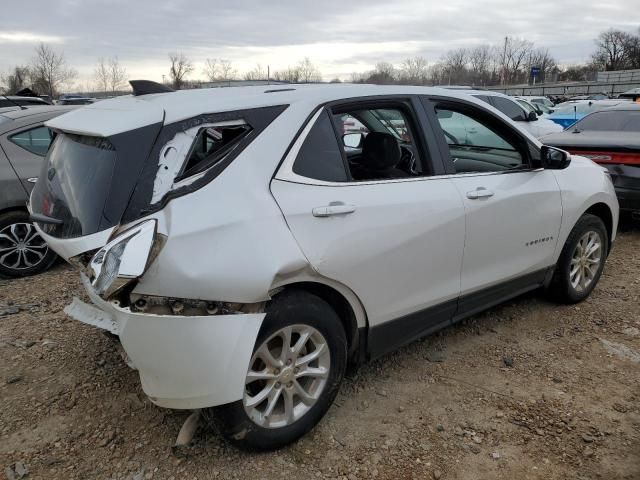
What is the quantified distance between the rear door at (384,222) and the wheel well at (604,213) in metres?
1.87

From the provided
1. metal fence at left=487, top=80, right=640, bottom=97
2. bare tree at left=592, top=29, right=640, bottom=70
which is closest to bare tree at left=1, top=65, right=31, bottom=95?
metal fence at left=487, top=80, right=640, bottom=97

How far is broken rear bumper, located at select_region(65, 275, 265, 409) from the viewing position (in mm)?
2193

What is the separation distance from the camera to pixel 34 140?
5.38m

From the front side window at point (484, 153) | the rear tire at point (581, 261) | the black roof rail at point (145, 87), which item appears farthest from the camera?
the rear tire at point (581, 261)

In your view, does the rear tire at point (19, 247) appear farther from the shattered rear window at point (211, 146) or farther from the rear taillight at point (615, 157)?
the rear taillight at point (615, 157)

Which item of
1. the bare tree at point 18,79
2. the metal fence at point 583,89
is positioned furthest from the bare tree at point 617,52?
the bare tree at point 18,79

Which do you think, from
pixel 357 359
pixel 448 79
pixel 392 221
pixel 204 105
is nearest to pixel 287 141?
pixel 204 105

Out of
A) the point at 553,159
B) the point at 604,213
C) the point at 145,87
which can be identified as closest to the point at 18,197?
the point at 145,87

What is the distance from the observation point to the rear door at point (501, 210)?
3.32m

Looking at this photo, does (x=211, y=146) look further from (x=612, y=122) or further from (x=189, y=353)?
(x=612, y=122)

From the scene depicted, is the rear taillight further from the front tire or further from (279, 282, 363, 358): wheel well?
the front tire

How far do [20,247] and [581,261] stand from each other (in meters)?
5.11

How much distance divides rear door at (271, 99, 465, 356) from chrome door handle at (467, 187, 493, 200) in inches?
4.7

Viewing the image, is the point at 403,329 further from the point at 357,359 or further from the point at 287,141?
the point at 287,141
